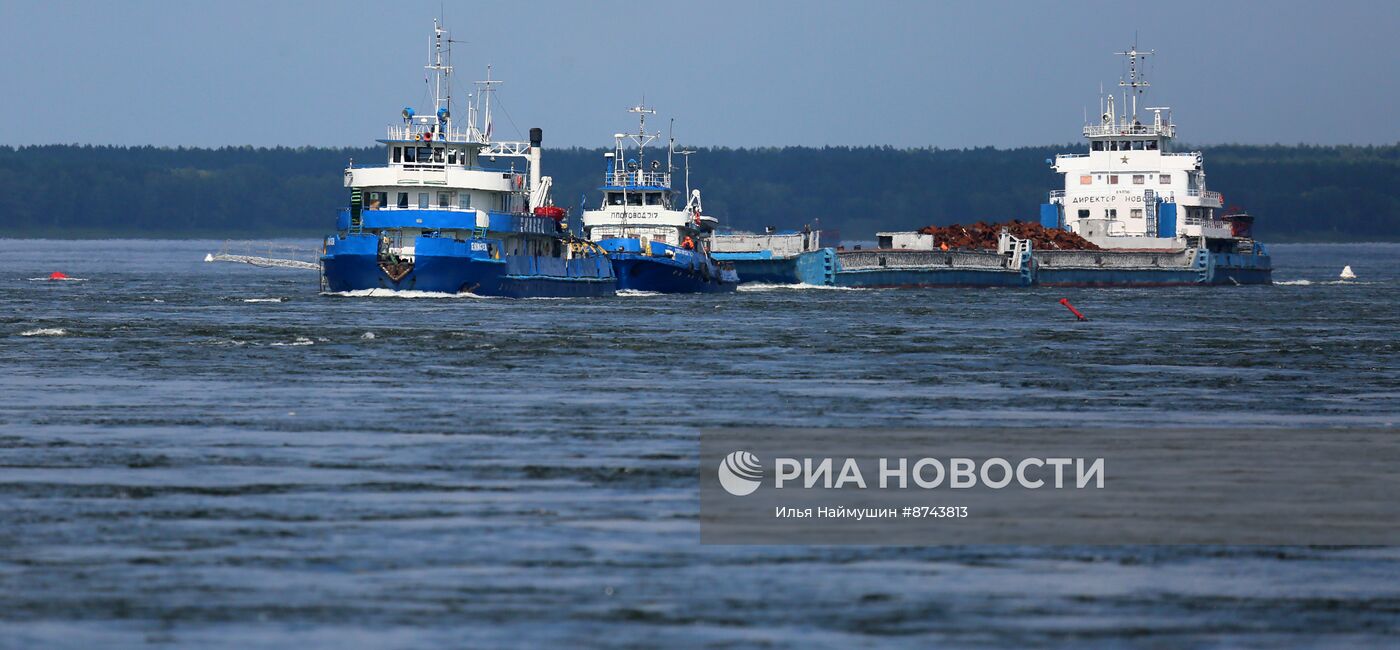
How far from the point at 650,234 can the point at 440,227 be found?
22.5 metres

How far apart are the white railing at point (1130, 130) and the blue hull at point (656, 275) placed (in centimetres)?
3790

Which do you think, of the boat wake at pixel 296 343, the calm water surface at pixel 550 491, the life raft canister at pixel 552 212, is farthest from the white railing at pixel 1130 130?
the boat wake at pixel 296 343

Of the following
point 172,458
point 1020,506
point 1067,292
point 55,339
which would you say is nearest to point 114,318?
point 55,339

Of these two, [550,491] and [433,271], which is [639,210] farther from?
[550,491]

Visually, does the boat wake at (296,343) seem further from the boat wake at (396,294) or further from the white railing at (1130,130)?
the white railing at (1130,130)

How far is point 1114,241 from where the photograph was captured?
4717 inches

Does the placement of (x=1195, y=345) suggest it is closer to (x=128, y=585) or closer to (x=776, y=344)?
(x=776, y=344)

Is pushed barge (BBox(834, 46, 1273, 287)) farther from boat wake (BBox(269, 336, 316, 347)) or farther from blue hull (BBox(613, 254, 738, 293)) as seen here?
boat wake (BBox(269, 336, 316, 347))

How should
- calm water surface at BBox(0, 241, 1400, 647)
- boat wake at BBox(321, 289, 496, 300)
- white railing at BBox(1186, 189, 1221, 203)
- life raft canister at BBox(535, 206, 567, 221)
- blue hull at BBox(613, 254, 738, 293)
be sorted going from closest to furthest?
calm water surface at BBox(0, 241, 1400, 647)
boat wake at BBox(321, 289, 496, 300)
life raft canister at BBox(535, 206, 567, 221)
blue hull at BBox(613, 254, 738, 293)
white railing at BBox(1186, 189, 1221, 203)

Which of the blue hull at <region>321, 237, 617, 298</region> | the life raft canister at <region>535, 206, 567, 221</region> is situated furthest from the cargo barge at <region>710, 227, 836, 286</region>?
the blue hull at <region>321, 237, 617, 298</region>

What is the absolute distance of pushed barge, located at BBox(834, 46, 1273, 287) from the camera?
110 m

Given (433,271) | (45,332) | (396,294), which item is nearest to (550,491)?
(45,332)

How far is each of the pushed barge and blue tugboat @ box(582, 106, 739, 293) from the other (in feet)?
46.7

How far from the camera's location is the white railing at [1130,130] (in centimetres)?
11962
